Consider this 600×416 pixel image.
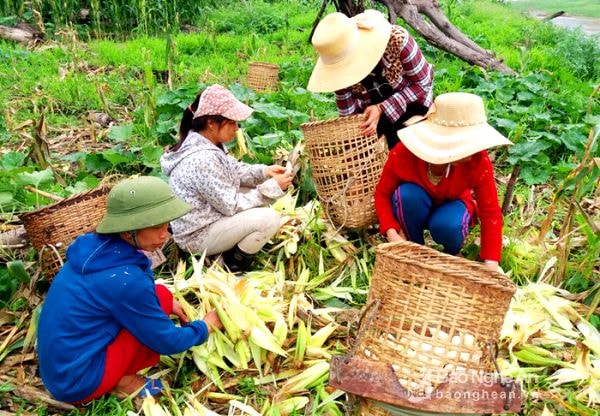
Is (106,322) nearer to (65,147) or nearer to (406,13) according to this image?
(65,147)

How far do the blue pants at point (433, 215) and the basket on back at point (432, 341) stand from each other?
0.70m

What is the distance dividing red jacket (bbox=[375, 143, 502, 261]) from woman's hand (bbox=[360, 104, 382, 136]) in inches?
11.6

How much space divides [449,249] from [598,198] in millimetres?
1025

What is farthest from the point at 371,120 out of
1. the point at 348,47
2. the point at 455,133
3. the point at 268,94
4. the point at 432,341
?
the point at 268,94

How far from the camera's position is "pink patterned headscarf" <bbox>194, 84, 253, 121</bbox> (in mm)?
2906

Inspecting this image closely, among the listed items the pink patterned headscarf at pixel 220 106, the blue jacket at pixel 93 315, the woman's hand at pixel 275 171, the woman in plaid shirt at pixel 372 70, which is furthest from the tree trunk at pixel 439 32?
the blue jacket at pixel 93 315

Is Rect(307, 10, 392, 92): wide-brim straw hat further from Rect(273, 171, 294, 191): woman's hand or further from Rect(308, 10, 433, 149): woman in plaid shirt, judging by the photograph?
Rect(273, 171, 294, 191): woman's hand

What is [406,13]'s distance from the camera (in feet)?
20.3

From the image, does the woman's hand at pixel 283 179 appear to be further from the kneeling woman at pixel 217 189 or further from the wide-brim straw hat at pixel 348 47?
the wide-brim straw hat at pixel 348 47

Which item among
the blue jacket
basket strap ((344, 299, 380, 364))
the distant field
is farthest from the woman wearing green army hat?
the distant field

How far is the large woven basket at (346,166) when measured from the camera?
10.3ft

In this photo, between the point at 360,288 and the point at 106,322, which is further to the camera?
the point at 360,288

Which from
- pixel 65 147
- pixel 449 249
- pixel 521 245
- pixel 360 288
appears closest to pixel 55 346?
pixel 360 288

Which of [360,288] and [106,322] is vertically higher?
[106,322]
